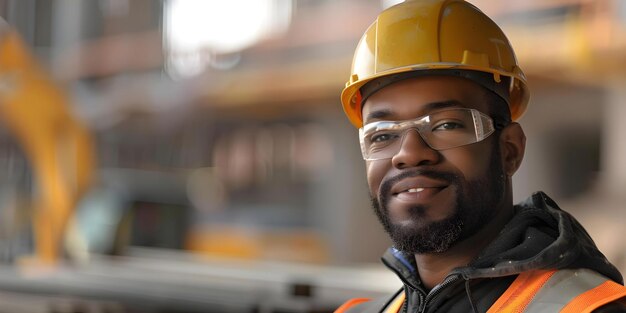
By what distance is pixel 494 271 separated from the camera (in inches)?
66.9

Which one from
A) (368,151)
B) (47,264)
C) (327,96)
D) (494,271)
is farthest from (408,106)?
(327,96)

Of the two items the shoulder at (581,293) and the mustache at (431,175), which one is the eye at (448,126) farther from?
the shoulder at (581,293)

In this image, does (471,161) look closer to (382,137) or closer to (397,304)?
(382,137)

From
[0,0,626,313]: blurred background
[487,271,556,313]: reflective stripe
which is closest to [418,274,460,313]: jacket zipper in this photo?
[487,271,556,313]: reflective stripe

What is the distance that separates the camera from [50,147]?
8688mm

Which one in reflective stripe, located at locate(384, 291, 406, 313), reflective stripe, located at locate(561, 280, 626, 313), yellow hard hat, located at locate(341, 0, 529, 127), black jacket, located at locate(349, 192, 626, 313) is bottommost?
reflective stripe, located at locate(384, 291, 406, 313)

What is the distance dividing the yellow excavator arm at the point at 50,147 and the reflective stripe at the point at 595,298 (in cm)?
767

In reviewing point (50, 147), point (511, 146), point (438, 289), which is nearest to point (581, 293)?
point (438, 289)

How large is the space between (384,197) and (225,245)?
Answer: 12880 millimetres

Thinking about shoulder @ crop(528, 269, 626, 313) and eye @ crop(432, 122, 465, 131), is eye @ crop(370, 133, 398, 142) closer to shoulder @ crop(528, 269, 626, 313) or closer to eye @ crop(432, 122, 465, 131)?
eye @ crop(432, 122, 465, 131)

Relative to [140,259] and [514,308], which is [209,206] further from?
[514,308]

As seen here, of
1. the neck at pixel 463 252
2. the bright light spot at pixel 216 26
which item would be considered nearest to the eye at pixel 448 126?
the neck at pixel 463 252

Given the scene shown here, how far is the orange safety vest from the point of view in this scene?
1586mm

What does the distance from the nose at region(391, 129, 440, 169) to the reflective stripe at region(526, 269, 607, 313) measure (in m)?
0.38
